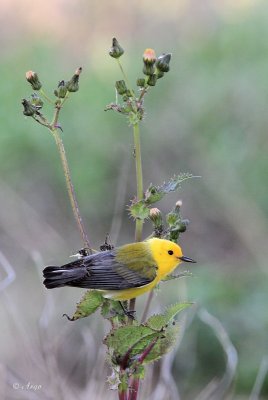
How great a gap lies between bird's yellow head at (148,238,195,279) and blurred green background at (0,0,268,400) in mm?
1366

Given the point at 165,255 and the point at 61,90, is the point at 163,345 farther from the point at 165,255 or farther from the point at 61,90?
the point at 61,90

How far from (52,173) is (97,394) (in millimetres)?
4211

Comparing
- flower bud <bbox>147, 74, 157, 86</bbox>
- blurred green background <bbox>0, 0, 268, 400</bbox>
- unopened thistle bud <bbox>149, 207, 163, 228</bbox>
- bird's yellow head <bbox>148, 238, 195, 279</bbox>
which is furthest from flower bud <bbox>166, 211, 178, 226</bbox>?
blurred green background <bbox>0, 0, 268, 400</bbox>

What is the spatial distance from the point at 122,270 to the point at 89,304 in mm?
305

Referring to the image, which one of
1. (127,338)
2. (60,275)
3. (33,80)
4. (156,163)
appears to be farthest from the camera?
(156,163)

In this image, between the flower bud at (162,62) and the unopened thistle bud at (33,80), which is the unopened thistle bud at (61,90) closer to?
the unopened thistle bud at (33,80)

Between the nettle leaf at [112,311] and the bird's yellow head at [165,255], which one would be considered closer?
the nettle leaf at [112,311]

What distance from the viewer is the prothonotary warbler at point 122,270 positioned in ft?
7.96

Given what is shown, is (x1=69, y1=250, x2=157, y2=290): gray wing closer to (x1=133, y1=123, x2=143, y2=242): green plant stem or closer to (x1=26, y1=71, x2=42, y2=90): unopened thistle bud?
(x1=133, y1=123, x2=143, y2=242): green plant stem

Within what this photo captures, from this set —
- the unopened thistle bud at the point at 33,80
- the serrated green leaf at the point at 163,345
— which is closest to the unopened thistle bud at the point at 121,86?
the unopened thistle bud at the point at 33,80

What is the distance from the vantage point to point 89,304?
2.38 metres

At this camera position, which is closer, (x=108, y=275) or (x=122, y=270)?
(x=108, y=275)

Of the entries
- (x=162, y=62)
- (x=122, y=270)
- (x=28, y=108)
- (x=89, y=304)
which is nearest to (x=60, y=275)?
(x=89, y=304)

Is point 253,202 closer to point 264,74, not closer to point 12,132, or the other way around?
point 264,74
